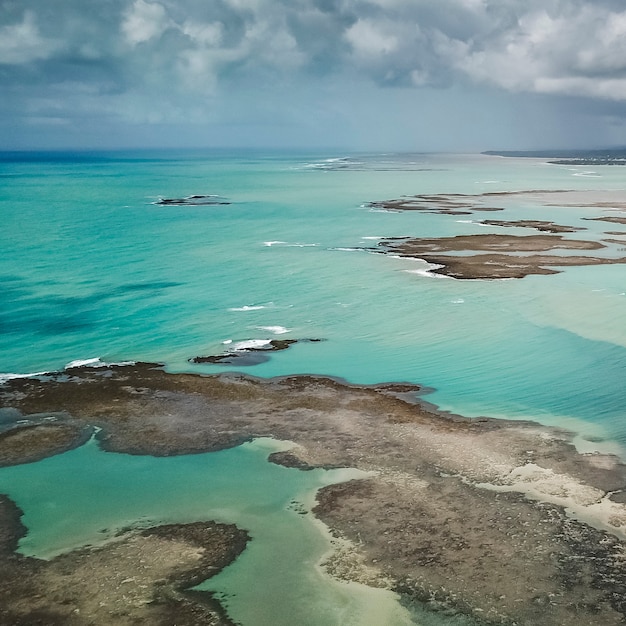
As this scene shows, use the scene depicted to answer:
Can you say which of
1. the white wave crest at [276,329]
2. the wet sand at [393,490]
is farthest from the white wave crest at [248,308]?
the wet sand at [393,490]

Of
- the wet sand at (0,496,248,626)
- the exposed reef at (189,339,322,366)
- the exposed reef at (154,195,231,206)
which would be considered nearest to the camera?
the wet sand at (0,496,248,626)

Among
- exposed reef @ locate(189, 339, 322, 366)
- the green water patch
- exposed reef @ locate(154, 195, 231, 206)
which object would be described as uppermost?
exposed reef @ locate(154, 195, 231, 206)

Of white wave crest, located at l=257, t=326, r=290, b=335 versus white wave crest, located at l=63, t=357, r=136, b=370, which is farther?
white wave crest, located at l=257, t=326, r=290, b=335

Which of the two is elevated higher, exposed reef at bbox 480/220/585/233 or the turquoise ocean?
exposed reef at bbox 480/220/585/233

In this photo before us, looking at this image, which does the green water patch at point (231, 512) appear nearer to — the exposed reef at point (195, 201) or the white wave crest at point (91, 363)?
the white wave crest at point (91, 363)

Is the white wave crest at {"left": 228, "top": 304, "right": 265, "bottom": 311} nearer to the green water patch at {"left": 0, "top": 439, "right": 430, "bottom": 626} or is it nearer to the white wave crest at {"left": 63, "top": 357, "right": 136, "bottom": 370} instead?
the white wave crest at {"left": 63, "top": 357, "right": 136, "bottom": 370}

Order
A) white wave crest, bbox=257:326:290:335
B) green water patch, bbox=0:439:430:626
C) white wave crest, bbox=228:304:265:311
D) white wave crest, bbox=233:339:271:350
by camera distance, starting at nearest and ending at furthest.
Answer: green water patch, bbox=0:439:430:626, white wave crest, bbox=233:339:271:350, white wave crest, bbox=257:326:290:335, white wave crest, bbox=228:304:265:311

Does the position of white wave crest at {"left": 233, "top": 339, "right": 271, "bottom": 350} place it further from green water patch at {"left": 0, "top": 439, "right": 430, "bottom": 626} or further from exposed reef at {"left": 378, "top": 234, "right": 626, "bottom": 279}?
exposed reef at {"left": 378, "top": 234, "right": 626, "bottom": 279}

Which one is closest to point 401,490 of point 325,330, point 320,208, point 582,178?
point 325,330

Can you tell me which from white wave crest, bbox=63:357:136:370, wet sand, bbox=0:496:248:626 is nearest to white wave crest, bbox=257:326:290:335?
white wave crest, bbox=63:357:136:370
